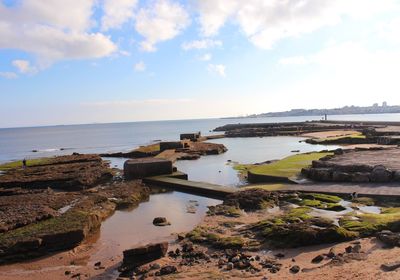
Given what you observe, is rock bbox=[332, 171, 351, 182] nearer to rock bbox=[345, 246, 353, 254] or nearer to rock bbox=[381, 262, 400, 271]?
rock bbox=[345, 246, 353, 254]

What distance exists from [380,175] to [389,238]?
804 centimetres

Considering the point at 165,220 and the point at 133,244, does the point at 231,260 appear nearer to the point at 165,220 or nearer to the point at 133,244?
the point at 133,244

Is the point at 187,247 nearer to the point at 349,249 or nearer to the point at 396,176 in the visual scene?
the point at 349,249

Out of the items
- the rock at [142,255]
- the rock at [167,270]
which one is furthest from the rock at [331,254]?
the rock at [142,255]

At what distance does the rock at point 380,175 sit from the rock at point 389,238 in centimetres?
741

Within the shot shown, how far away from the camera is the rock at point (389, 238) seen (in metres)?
9.27

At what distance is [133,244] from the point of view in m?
11.7

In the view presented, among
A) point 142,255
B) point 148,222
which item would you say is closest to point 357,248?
point 142,255

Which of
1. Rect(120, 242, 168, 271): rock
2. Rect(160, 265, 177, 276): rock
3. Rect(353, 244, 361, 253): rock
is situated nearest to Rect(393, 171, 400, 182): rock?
Rect(353, 244, 361, 253): rock

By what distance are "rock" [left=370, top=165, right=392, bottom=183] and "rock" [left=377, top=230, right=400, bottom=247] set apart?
292 inches

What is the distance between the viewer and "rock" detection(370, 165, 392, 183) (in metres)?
16.7

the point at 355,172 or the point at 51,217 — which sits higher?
the point at 355,172

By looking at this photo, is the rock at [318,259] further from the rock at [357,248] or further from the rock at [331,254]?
the rock at [357,248]

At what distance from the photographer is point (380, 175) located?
663 inches
